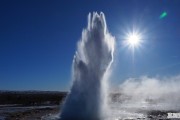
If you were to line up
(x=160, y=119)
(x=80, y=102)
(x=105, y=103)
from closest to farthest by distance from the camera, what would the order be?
(x=160, y=119) → (x=80, y=102) → (x=105, y=103)

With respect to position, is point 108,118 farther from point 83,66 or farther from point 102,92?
point 83,66

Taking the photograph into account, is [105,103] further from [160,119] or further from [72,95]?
[160,119]

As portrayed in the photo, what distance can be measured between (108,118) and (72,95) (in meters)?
4.82

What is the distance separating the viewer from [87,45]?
36.6 metres

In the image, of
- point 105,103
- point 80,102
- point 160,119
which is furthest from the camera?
point 105,103

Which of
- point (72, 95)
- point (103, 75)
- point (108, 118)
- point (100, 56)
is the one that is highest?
point (100, 56)

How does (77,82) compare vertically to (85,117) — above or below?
above

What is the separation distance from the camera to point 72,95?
33594 mm

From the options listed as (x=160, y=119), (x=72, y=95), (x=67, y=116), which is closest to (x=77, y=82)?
(x=72, y=95)

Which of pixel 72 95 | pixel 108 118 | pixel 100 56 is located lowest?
pixel 108 118

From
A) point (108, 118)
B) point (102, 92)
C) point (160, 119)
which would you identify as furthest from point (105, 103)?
point (160, 119)

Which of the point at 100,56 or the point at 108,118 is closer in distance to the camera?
the point at 108,118

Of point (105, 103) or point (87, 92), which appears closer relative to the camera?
point (87, 92)

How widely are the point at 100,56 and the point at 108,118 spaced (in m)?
7.50
